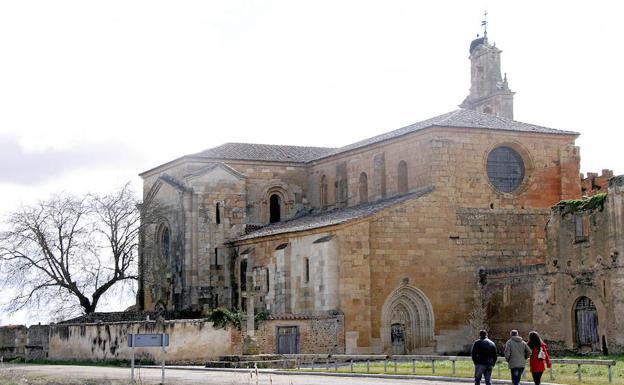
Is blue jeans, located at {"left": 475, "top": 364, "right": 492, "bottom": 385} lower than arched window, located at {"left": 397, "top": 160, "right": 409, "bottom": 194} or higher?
lower

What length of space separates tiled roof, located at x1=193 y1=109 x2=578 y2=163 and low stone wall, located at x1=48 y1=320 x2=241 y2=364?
1343 cm

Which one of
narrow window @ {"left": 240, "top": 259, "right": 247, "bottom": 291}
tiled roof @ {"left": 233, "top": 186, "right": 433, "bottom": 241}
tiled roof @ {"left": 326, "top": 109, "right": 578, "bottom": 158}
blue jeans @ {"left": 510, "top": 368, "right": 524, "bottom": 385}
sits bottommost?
blue jeans @ {"left": 510, "top": 368, "right": 524, "bottom": 385}

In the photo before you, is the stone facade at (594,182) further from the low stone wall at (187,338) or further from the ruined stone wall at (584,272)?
the low stone wall at (187,338)

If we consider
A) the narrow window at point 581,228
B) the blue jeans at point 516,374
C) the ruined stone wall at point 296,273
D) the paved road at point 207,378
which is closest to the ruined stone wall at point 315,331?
the ruined stone wall at point 296,273

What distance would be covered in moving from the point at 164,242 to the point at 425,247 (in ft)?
61.7

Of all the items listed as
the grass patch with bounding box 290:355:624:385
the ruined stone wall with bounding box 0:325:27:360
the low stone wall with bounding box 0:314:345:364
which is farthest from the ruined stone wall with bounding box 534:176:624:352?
the ruined stone wall with bounding box 0:325:27:360

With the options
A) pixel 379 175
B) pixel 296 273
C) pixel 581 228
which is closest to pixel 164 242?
pixel 296 273

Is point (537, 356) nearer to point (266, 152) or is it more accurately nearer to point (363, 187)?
point (363, 187)

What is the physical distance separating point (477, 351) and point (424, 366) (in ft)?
35.7

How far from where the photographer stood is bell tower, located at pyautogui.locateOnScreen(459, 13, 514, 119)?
69.5 metres

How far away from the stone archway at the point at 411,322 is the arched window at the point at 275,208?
1517 centimetres

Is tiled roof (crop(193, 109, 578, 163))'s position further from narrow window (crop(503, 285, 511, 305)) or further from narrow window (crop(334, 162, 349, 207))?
narrow window (crop(503, 285, 511, 305))

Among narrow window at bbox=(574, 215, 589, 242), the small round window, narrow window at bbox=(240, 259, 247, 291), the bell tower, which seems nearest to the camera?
narrow window at bbox=(574, 215, 589, 242)

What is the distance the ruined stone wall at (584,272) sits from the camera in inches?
1577
